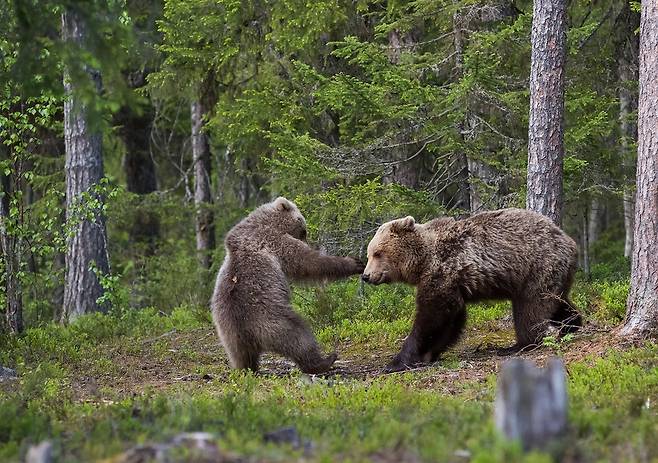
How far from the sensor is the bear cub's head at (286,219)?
11.9 meters

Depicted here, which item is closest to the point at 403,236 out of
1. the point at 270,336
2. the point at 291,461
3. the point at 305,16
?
the point at 270,336

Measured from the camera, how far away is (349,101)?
14.9 meters

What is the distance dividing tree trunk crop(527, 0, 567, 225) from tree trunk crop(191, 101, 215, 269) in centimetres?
1080

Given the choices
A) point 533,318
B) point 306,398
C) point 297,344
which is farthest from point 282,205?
point 306,398

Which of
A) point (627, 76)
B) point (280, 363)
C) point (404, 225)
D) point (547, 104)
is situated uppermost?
point (627, 76)

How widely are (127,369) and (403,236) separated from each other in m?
3.93

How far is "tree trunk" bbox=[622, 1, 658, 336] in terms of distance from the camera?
10.4m

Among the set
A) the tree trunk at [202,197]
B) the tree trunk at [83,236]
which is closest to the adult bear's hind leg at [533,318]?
the tree trunk at [83,236]

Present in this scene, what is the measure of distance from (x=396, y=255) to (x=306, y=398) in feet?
10.7

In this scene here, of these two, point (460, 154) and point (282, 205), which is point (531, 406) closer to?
point (282, 205)

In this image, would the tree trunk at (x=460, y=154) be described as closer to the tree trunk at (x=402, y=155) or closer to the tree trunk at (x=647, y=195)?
the tree trunk at (x=402, y=155)

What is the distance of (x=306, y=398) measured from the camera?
9.09 m

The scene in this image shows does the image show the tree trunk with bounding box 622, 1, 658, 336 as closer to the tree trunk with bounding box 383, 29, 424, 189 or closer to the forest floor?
the forest floor

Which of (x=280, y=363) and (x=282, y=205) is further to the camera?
(x=280, y=363)
